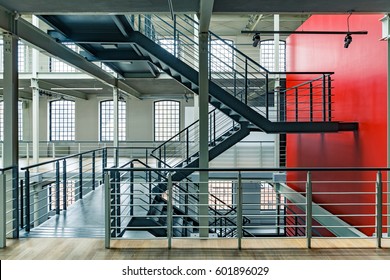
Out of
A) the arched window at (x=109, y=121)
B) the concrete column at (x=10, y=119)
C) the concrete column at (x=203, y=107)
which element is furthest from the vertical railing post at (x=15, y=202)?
the arched window at (x=109, y=121)

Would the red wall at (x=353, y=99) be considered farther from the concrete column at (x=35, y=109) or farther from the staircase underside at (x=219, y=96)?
the concrete column at (x=35, y=109)

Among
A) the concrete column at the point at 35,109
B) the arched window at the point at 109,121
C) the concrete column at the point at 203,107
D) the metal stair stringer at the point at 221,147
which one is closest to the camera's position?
the concrete column at the point at 203,107

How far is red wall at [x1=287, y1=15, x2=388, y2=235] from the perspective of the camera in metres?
4.39

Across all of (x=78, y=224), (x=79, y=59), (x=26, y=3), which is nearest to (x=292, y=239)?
(x=78, y=224)

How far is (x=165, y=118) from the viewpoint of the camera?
11.6 meters

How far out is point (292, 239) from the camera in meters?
3.34

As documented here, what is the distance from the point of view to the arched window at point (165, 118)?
11508 mm

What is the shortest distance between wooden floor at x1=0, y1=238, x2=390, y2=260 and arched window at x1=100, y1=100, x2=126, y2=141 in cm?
830

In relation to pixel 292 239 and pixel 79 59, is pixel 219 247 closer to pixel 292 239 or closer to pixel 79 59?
pixel 292 239

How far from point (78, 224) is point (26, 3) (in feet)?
7.98

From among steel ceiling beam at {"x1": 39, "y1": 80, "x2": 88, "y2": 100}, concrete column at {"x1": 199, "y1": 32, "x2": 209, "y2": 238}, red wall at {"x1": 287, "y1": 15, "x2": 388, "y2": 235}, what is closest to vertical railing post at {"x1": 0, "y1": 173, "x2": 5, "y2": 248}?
concrete column at {"x1": 199, "y1": 32, "x2": 209, "y2": 238}

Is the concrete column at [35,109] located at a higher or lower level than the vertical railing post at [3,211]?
higher

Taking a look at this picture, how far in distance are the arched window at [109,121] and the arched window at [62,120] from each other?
0.97 m

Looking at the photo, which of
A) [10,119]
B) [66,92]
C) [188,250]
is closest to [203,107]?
[188,250]
